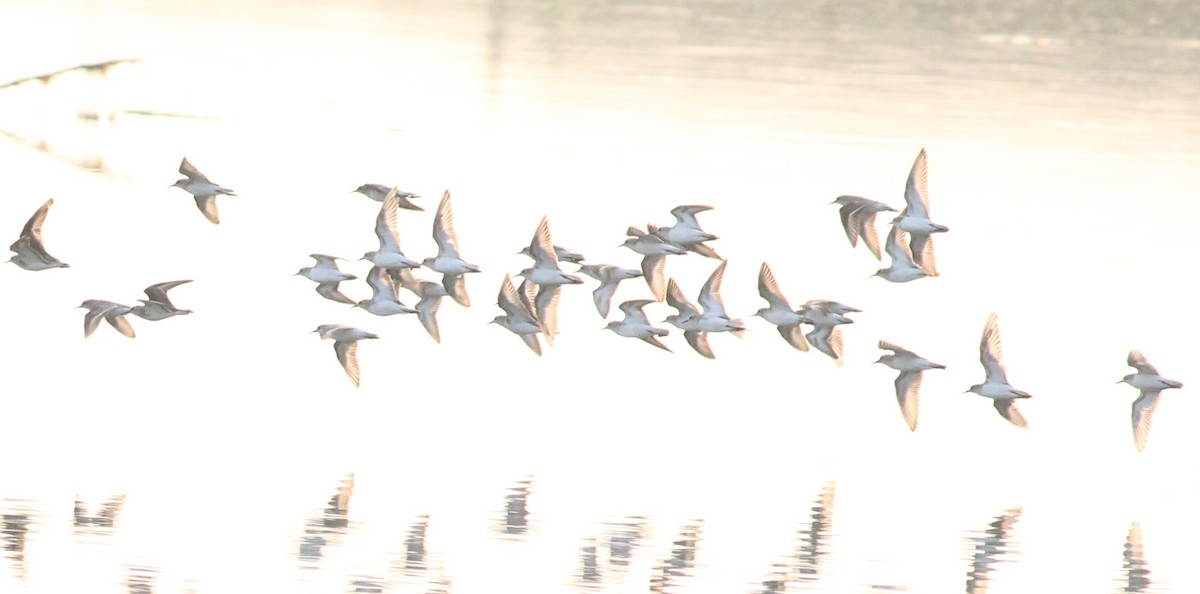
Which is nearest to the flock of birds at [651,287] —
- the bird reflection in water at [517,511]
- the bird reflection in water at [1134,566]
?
the bird reflection in water at [1134,566]

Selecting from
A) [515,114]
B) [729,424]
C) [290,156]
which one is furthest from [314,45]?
[729,424]

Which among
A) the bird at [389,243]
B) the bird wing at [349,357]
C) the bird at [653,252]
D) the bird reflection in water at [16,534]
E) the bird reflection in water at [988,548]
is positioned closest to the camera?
the bird reflection in water at [16,534]

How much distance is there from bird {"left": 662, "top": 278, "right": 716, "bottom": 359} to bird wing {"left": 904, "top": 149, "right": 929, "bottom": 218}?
8.59 feet

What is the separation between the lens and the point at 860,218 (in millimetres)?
26875

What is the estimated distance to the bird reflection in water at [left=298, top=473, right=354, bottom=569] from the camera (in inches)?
858

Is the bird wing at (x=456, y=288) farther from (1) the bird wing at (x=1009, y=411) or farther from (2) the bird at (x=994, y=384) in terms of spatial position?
(1) the bird wing at (x=1009, y=411)

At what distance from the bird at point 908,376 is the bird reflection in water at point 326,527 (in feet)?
19.3

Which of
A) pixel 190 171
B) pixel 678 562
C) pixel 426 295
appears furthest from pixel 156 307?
pixel 678 562

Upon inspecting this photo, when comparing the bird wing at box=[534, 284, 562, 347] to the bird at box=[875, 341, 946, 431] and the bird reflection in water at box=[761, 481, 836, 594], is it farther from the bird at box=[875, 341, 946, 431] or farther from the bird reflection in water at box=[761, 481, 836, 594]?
the bird reflection in water at box=[761, 481, 836, 594]

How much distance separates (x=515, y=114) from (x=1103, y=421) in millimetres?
27623

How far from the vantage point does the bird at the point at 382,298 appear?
2647 centimetres

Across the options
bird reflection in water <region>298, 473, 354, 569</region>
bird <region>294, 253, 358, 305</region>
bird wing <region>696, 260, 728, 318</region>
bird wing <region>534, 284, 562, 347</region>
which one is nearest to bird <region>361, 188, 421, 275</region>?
bird <region>294, 253, 358, 305</region>

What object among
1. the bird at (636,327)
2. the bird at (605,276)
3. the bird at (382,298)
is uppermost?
the bird at (605,276)

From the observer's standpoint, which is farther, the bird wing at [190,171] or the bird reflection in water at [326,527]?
the bird wing at [190,171]
